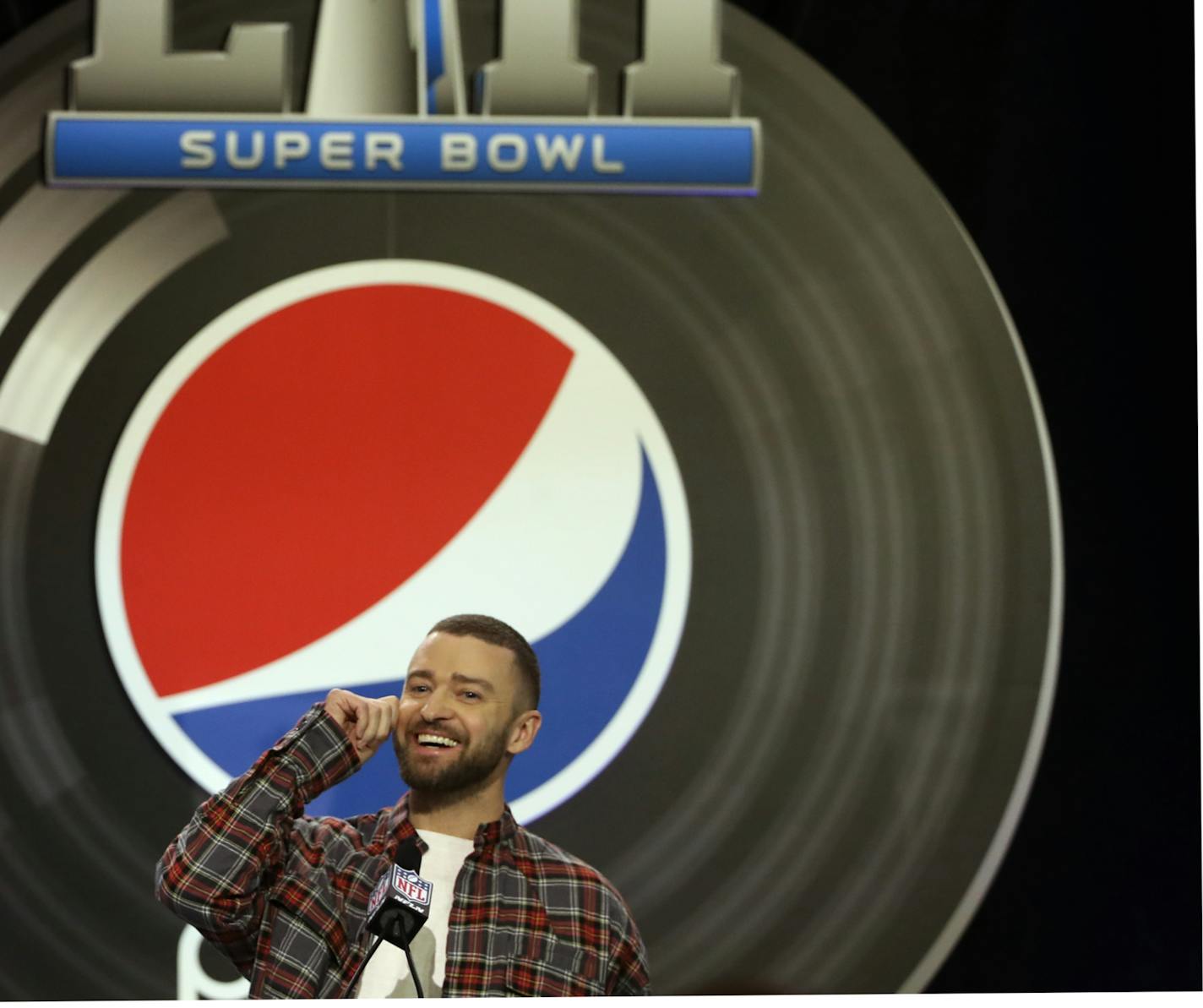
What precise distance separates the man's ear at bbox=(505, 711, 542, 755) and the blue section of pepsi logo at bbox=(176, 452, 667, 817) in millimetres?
207

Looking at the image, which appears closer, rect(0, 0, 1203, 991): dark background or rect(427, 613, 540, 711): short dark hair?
rect(427, 613, 540, 711): short dark hair

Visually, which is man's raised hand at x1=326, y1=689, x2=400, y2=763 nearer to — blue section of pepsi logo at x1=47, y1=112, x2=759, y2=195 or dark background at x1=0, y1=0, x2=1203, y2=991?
blue section of pepsi logo at x1=47, y1=112, x2=759, y2=195

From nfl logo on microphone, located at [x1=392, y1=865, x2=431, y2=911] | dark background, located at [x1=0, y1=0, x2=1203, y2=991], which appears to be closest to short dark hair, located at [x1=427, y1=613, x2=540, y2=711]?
nfl logo on microphone, located at [x1=392, y1=865, x2=431, y2=911]

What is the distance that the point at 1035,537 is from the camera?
329 cm

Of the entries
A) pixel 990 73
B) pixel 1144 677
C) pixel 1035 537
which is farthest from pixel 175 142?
pixel 1144 677

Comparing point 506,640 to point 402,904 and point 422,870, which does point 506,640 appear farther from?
point 402,904

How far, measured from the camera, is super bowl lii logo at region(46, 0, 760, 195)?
3.21m

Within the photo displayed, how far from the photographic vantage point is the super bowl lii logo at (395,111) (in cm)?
321

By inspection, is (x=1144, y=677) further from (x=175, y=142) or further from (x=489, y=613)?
(x=175, y=142)

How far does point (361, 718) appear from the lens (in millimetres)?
2762

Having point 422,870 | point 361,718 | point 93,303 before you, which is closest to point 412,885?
Result: point 422,870

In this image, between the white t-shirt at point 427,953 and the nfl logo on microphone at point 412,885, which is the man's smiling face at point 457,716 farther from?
the nfl logo on microphone at point 412,885

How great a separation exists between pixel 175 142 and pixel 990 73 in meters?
1.85

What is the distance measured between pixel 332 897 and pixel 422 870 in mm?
176
